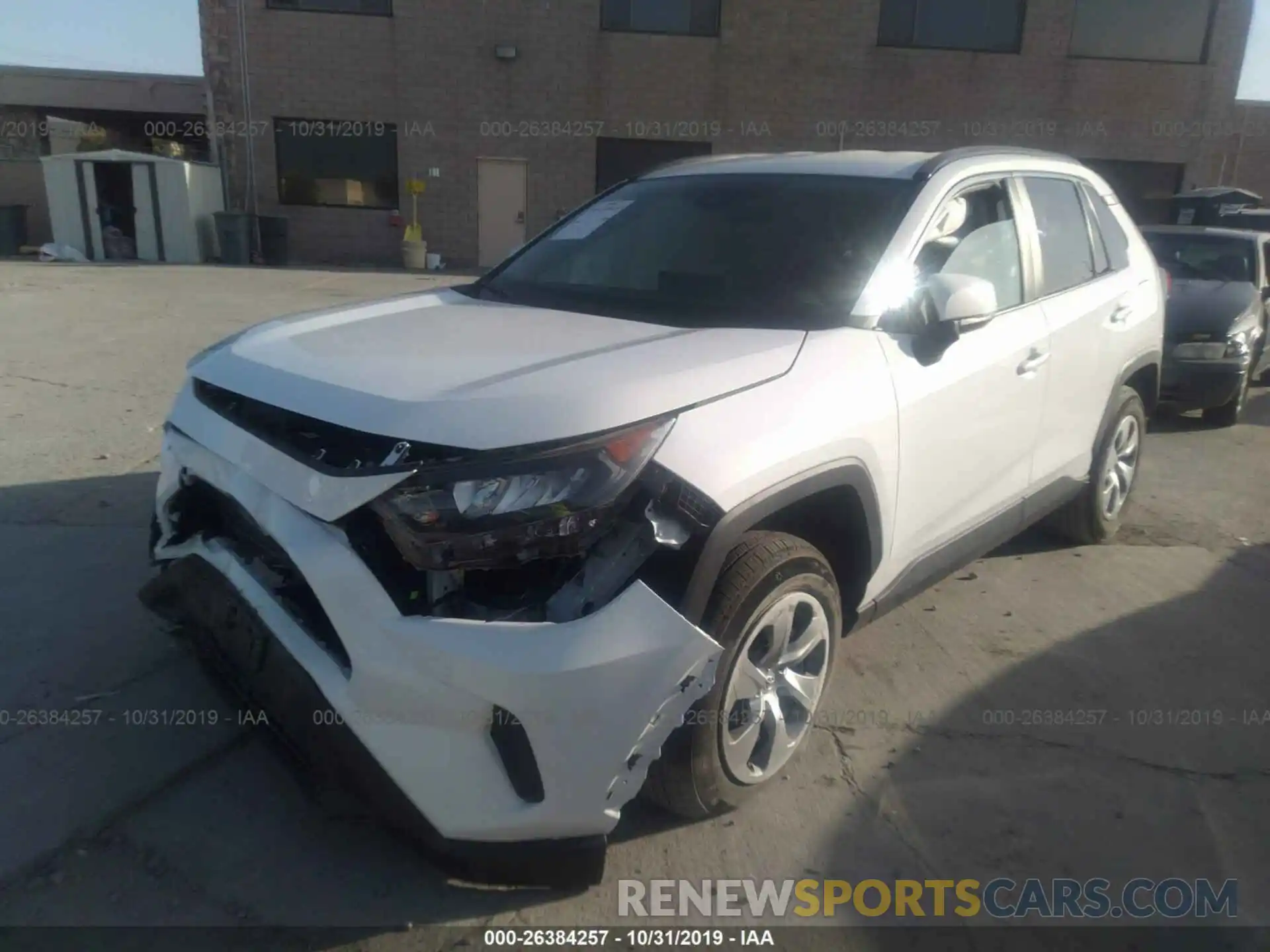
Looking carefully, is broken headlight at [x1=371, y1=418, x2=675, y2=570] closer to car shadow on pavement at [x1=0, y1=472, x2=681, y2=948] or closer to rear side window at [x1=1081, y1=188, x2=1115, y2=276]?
car shadow on pavement at [x1=0, y1=472, x2=681, y2=948]

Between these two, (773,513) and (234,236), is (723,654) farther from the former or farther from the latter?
(234,236)

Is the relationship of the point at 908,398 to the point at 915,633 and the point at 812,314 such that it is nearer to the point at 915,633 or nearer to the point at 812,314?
the point at 812,314

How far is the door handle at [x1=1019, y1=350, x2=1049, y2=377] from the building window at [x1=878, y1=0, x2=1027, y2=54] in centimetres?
1785

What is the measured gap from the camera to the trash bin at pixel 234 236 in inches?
705

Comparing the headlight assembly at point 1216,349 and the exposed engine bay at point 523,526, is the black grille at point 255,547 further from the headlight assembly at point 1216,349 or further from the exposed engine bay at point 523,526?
the headlight assembly at point 1216,349

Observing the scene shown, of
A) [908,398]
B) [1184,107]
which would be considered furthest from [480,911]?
[1184,107]

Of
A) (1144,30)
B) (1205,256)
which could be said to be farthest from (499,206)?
(1205,256)

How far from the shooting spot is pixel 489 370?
235 cm

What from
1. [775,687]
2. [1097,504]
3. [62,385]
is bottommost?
[62,385]

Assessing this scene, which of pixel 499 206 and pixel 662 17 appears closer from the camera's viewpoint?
pixel 662 17

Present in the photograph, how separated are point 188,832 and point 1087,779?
260cm

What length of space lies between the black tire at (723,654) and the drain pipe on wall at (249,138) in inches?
717

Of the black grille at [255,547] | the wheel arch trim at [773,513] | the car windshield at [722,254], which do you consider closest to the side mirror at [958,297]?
the car windshield at [722,254]

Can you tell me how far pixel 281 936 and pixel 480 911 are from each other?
1.49 ft
